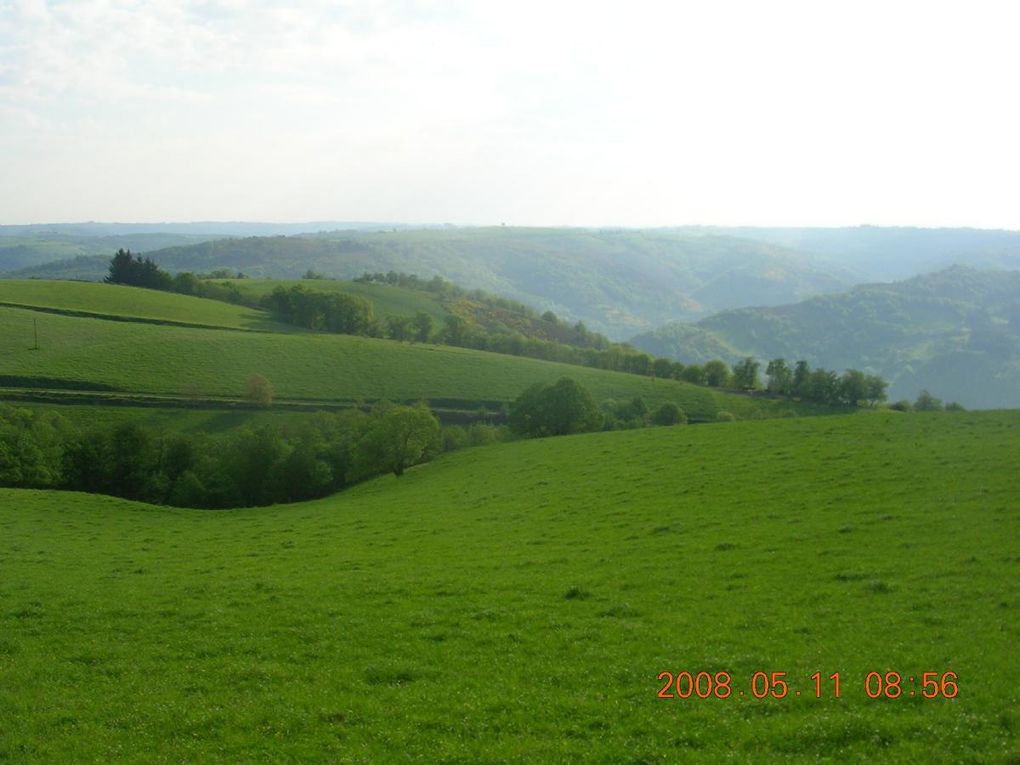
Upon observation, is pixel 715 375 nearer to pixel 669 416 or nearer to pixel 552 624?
pixel 669 416

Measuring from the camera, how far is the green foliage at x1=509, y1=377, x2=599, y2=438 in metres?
66.0

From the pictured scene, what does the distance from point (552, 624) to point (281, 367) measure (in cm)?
8241

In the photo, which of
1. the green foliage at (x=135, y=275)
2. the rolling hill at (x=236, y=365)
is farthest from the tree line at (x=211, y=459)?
the green foliage at (x=135, y=275)

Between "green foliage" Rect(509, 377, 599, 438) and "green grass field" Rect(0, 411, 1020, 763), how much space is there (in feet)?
99.4

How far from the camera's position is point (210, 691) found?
581 inches

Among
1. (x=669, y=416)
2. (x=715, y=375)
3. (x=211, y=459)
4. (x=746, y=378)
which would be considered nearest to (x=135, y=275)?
(x=211, y=459)

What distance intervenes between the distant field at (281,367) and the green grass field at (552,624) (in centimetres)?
5208

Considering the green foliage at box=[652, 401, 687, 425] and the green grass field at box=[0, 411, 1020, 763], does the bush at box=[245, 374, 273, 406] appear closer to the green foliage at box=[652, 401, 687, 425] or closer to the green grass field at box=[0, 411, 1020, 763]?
the green grass field at box=[0, 411, 1020, 763]

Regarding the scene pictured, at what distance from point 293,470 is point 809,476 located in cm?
4020

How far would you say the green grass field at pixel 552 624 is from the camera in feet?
38.9

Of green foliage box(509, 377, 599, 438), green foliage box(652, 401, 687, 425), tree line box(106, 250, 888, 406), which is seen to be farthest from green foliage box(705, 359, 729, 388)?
green foliage box(509, 377, 599, 438)

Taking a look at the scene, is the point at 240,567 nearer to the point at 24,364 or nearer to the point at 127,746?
the point at 127,746

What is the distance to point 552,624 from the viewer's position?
56.9 feet

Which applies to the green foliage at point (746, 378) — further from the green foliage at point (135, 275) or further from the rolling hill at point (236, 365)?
the green foliage at point (135, 275)
